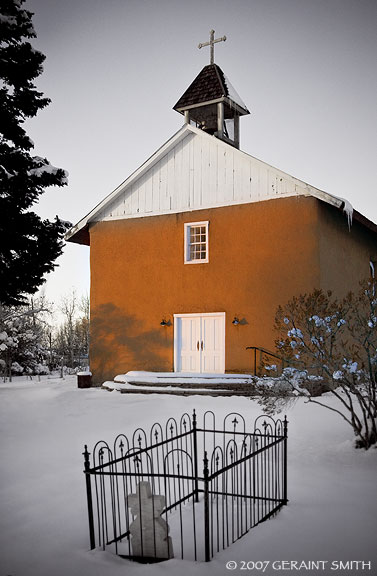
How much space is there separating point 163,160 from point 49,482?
12061 millimetres

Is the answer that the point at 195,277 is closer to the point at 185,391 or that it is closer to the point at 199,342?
the point at 199,342

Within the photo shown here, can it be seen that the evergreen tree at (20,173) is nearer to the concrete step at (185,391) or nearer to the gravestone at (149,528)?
the concrete step at (185,391)

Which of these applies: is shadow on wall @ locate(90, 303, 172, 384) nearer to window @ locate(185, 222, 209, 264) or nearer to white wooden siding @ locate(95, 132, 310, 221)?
window @ locate(185, 222, 209, 264)

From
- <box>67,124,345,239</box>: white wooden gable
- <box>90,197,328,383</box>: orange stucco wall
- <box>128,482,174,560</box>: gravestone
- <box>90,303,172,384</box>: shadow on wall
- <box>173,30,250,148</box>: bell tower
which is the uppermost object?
<box>173,30,250,148</box>: bell tower

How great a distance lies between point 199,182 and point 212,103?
3160mm

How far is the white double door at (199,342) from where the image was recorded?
16.5 meters

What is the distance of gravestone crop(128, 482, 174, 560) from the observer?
532 cm

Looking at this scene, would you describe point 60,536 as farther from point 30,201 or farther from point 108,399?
point 30,201

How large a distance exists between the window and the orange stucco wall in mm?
185

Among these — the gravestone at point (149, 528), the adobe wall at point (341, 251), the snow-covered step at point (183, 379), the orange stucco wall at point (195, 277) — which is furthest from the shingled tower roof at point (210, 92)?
the gravestone at point (149, 528)

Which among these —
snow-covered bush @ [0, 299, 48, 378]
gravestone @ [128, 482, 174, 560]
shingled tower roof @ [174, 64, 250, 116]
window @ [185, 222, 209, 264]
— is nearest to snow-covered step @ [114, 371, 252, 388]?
window @ [185, 222, 209, 264]

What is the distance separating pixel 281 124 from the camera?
48.6ft

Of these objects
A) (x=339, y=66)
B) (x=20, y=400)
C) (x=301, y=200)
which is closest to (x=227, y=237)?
(x=301, y=200)

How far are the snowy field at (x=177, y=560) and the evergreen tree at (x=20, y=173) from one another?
507 cm
